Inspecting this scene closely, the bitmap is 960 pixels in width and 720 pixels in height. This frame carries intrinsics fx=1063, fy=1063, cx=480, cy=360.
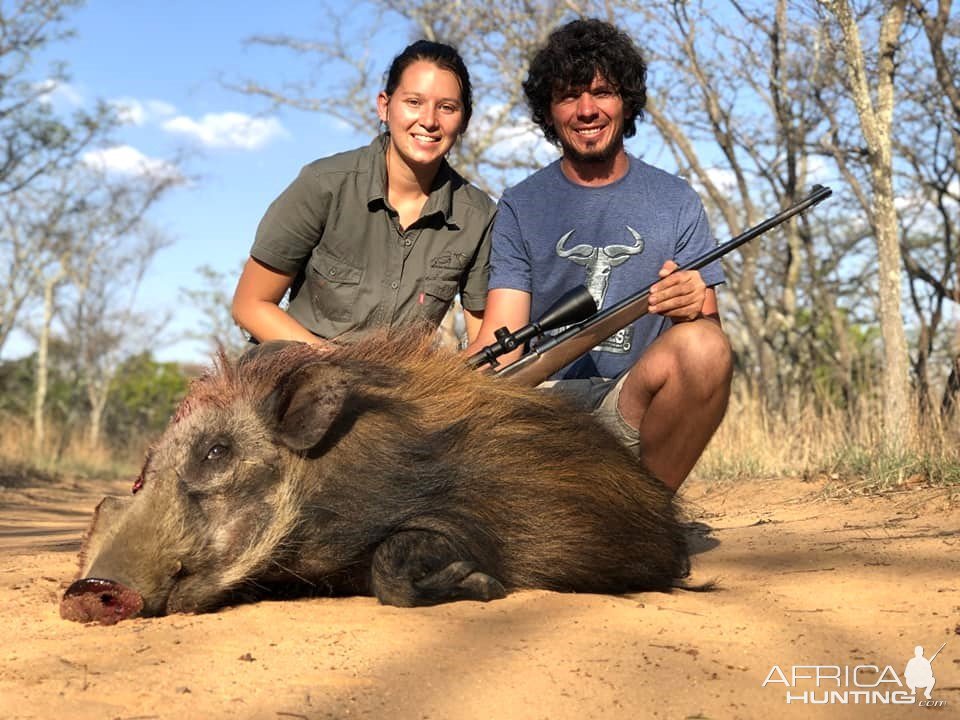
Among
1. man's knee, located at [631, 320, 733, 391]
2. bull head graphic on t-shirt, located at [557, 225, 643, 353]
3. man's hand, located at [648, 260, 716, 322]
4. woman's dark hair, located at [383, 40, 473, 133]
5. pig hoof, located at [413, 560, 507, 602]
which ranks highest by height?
woman's dark hair, located at [383, 40, 473, 133]

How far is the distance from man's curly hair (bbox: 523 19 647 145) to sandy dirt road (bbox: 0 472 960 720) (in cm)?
205

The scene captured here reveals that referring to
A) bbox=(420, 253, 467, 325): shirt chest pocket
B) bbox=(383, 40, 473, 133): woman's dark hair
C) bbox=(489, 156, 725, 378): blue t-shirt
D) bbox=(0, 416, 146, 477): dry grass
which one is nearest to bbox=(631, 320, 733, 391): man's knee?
bbox=(489, 156, 725, 378): blue t-shirt

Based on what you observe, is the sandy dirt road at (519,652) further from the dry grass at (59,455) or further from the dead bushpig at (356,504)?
the dry grass at (59,455)

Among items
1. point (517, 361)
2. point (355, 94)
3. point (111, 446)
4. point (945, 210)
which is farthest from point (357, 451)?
point (111, 446)

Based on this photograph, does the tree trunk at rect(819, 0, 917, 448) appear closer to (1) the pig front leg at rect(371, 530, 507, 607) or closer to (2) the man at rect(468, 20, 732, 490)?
(2) the man at rect(468, 20, 732, 490)

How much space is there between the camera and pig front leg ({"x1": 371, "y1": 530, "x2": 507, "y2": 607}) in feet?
8.74

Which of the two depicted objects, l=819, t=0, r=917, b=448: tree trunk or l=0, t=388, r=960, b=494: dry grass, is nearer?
l=0, t=388, r=960, b=494: dry grass

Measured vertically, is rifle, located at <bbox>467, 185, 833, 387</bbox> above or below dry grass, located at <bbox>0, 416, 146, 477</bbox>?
above

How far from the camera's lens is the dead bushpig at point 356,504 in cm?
268

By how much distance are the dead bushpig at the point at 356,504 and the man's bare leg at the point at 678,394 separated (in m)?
A: 0.63

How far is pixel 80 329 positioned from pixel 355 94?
12123 millimetres

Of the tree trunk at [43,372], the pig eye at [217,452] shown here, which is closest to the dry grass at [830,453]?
the pig eye at [217,452]

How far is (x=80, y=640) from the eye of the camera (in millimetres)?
2434

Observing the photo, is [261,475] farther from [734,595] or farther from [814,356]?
[814,356]
